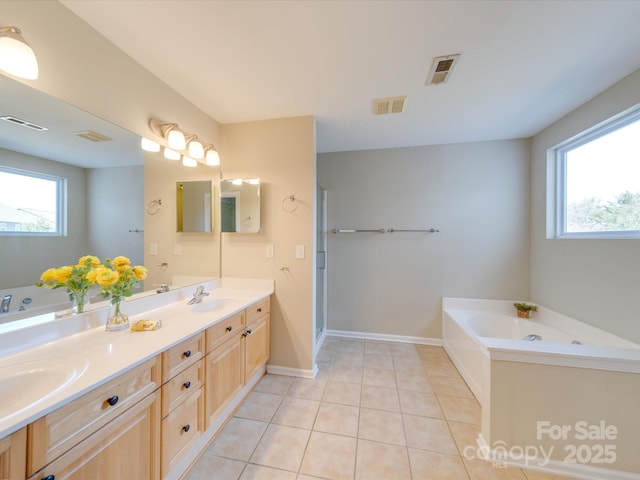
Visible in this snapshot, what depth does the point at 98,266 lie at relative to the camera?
1.32m

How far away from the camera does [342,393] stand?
6.88 ft

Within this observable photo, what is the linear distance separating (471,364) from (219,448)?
2.07m

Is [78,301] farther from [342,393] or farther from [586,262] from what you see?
[586,262]

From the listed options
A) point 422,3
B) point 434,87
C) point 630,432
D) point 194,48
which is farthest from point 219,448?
point 434,87

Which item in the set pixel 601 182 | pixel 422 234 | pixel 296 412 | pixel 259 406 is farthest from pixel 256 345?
pixel 601 182

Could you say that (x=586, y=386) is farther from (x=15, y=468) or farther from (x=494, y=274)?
(x=15, y=468)

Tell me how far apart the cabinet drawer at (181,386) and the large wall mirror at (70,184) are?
2.32ft

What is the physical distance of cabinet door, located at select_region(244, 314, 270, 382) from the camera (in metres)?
1.94

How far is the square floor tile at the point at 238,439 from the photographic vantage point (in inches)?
58.8

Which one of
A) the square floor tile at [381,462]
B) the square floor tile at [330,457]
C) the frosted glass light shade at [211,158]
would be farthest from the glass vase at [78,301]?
the square floor tile at [381,462]

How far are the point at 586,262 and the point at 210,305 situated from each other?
319 centimetres

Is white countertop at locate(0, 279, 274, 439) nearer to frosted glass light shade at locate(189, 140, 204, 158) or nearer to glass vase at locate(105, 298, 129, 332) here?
glass vase at locate(105, 298, 129, 332)

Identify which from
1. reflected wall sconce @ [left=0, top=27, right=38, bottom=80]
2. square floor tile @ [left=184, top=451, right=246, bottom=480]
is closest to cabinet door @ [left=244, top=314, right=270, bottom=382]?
square floor tile @ [left=184, top=451, right=246, bottom=480]

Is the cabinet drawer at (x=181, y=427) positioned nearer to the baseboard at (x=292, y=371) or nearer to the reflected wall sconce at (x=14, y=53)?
the baseboard at (x=292, y=371)
